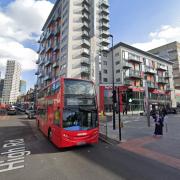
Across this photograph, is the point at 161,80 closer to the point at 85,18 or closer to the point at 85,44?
the point at 85,44

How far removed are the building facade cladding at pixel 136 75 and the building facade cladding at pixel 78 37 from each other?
4.12 meters

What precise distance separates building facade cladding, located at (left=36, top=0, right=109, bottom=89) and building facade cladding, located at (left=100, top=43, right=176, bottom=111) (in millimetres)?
4121

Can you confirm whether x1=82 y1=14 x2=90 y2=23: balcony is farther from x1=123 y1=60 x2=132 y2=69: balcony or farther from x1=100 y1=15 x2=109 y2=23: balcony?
x1=123 y1=60 x2=132 y2=69: balcony

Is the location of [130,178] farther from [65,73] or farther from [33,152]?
[65,73]

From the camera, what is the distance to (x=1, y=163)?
6.75 metres

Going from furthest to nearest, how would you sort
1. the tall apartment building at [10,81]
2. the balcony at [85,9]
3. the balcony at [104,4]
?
1. the tall apartment building at [10,81]
2. the balcony at [104,4]
3. the balcony at [85,9]

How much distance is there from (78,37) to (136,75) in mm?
20332

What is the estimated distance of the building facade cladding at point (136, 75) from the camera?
4472 cm

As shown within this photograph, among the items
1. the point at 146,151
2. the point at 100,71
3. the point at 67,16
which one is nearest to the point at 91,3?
→ the point at 67,16

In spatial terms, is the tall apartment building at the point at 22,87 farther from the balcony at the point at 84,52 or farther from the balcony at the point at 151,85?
the balcony at the point at 151,85

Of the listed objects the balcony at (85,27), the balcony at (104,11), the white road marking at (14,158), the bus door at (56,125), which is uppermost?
the balcony at (104,11)

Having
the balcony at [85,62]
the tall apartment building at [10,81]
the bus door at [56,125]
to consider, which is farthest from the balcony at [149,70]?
the tall apartment building at [10,81]

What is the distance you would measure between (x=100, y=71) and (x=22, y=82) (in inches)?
4462

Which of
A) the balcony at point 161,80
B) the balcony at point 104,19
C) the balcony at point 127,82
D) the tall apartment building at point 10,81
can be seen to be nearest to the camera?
the balcony at point 127,82
